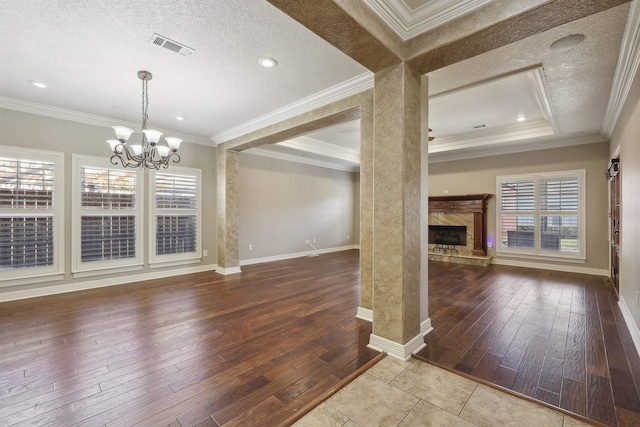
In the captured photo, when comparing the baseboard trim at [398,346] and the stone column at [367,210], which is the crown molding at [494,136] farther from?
the baseboard trim at [398,346]

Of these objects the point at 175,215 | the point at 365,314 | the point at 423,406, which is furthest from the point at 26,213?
the point at 423,406

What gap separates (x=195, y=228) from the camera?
573cm

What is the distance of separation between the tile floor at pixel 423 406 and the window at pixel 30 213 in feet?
15.6

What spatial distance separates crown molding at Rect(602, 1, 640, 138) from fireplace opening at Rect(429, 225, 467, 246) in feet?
11.8

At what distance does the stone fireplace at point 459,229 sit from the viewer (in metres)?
6.61

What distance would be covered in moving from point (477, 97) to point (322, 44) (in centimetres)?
276

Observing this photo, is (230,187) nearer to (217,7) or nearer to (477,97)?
(217,7)

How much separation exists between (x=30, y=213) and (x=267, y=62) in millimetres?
4143

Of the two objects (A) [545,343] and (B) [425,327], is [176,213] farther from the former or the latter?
(A) [545,343]

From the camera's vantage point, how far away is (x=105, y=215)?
15.3 ft

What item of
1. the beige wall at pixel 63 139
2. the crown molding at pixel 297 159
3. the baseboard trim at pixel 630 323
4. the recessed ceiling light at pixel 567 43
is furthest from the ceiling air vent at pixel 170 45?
the baseboard trim at pixel 630 323

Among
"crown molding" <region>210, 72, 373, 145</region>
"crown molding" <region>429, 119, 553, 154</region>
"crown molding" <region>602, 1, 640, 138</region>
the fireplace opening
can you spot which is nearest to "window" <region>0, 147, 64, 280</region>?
"crown molding" <region>210, 72, 373, 145</region>

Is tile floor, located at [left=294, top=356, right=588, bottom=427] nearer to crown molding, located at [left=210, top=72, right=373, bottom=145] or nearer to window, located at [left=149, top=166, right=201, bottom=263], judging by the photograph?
crown molding, located at [left=210, top=72, right=373, bottom=145]

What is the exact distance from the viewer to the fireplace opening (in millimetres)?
7008
